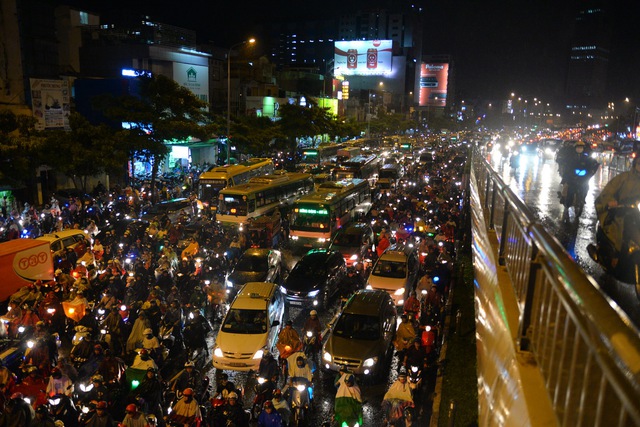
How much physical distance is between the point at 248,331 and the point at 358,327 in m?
2.61

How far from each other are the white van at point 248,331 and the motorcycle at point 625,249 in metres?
7.14

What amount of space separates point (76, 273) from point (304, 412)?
34.2ft

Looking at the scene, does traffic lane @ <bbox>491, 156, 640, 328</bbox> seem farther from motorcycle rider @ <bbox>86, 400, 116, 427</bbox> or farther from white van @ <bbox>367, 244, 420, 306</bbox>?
motorcycle rider @ <bbox>86, 400, 116, 427</bbox>

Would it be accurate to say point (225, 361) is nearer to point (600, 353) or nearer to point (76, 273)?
point (76, 273)

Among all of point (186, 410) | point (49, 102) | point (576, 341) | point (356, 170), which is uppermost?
point (49, 102)

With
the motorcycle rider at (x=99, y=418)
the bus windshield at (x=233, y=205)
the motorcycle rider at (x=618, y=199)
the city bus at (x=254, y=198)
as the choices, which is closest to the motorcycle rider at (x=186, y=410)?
the motorcycle rider at (x=99, y=418)

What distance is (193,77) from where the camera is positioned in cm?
5038

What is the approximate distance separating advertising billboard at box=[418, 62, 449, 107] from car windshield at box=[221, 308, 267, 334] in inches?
6033

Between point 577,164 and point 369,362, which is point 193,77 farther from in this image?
point 369,362

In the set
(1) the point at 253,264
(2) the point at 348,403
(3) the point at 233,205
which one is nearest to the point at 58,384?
(2) the point at 348,403

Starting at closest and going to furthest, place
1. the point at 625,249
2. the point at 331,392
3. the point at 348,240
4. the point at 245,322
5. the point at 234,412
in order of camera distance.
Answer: the point at 625,249 → the point at 234,412 → the point at 331,392 → the point at 245,322 → the point at 348,240

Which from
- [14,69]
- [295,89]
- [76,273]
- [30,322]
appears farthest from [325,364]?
[295,89]

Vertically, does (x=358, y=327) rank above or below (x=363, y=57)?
below

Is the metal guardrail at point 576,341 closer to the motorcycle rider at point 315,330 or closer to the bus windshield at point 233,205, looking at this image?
Result: the motorcycle rider at point 315,330
